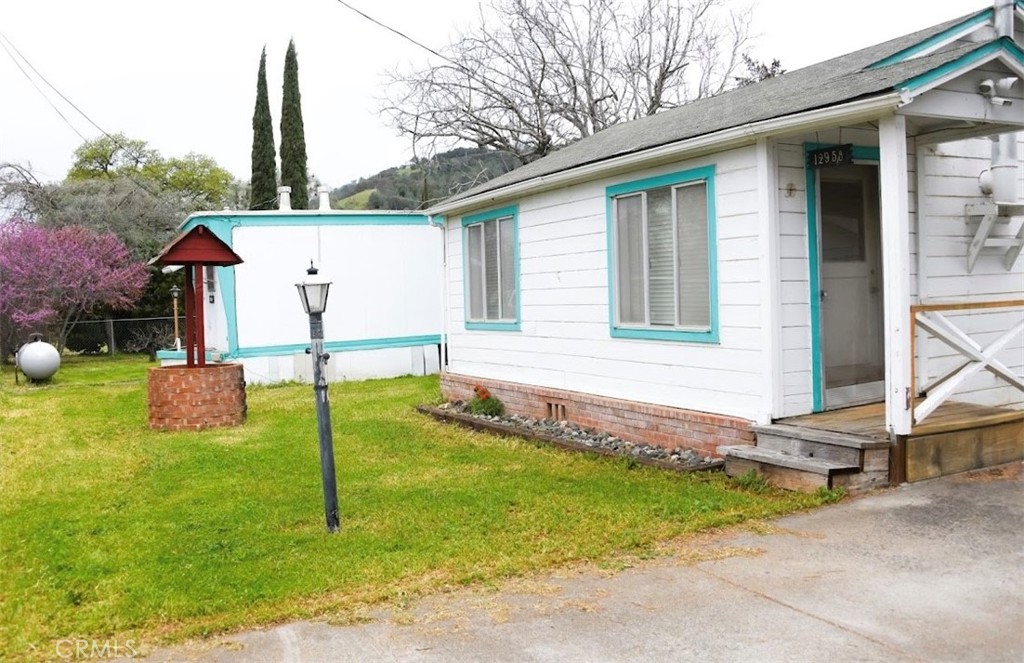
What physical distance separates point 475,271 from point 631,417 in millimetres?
3800

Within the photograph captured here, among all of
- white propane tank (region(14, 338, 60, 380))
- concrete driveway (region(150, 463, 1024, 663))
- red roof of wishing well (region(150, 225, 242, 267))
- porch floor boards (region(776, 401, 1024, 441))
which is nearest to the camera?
concrete driveway (region(150, 463, 1024, 663))

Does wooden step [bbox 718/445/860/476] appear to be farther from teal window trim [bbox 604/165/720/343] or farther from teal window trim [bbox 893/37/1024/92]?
teal window trim [bbox 893/37/1024/92]

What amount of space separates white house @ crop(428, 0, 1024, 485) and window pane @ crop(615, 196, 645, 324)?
19 millimetres

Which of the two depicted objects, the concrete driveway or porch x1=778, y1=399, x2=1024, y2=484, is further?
porch x1=778, y1=399, x2=1024, y2=484

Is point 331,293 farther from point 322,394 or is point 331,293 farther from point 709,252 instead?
point 322,394

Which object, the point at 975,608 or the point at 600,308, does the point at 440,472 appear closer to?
the point at 600,308

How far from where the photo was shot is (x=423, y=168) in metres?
23.5

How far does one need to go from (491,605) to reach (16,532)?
3709mm

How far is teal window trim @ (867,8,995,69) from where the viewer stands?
7.02 m

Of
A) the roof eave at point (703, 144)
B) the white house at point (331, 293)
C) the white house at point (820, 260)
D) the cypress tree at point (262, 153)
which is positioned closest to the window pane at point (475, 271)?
the roof eave at point (703, 144)

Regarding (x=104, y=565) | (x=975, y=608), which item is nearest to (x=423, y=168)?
(x=104, y=565)

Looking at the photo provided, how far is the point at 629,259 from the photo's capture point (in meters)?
8.18

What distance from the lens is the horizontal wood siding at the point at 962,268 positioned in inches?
287

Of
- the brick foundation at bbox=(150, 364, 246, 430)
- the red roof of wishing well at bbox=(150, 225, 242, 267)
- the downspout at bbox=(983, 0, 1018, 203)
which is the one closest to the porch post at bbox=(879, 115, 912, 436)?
the downspout at bbox=(983, 0, 1018, 203)
